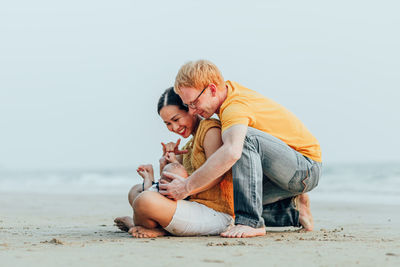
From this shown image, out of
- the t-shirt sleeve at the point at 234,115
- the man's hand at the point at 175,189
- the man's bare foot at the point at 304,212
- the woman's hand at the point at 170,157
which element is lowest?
the man's bare foot at the point at 304,212

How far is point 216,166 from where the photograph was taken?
298 cm

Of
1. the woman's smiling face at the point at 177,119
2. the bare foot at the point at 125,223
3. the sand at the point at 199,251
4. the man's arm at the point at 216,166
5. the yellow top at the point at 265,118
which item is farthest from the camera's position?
the bare foot at the point at 125,223

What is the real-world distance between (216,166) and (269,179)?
0.70 m

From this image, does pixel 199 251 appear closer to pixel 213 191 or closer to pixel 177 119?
pixel 213 191

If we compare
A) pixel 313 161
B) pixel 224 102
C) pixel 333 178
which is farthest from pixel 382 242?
pixel 333 178

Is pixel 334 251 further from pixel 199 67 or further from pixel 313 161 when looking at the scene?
pixel 199 67

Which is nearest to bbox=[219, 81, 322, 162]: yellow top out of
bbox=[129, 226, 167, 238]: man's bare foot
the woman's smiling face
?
the woman's smiling face

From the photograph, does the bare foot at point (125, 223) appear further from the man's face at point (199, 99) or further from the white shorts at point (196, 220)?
the man's face at point (199, 99)

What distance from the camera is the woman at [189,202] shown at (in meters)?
3.10

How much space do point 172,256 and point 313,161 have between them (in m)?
1.54

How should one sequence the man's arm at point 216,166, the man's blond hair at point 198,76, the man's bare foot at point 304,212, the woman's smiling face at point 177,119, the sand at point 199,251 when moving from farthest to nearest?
the man's bare foot at point 304,212 < the woman's smiling face at point 177,119 < the man's blond hair at point 198,76 < the man's arm at point 216,166 < the sand at point 199,251

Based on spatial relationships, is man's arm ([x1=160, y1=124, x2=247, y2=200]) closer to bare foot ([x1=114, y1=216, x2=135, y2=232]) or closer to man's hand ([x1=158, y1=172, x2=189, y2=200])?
man's hand ([x1=158, y1=172, x2=189, y2=200])

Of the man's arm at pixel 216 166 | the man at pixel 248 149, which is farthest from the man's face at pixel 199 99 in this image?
the man's arm at pixel 216 166

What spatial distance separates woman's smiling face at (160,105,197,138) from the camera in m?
3.38
